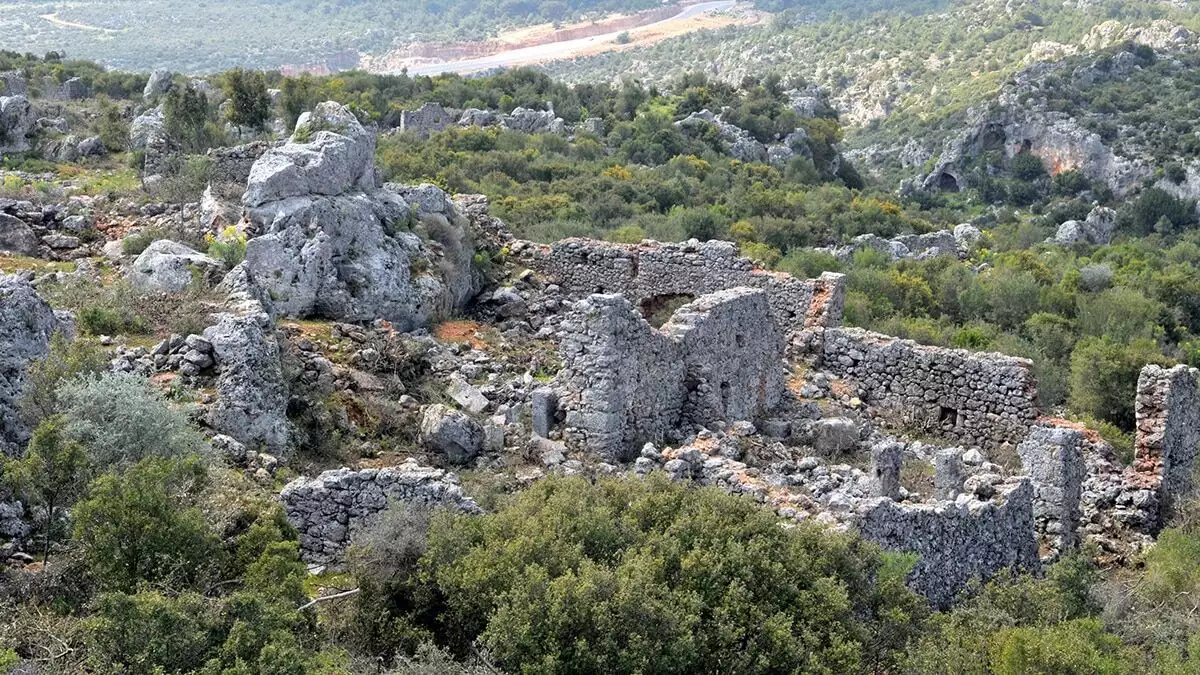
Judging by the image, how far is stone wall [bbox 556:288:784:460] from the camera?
1420cm

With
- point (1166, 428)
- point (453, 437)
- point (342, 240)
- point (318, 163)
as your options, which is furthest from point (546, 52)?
point (453, 437)

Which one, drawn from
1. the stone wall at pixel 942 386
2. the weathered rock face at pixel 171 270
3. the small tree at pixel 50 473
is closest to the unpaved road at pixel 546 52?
the stone wall at pixel 942 386

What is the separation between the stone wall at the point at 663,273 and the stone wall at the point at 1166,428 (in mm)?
4720

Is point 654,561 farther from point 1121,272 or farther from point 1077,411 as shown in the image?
point 1121,272

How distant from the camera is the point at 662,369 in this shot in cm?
1502

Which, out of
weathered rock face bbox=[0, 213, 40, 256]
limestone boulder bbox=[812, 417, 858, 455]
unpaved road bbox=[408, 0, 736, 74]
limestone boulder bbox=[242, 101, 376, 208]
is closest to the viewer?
limestone boulder bbox=[812, 417, 858, 455]

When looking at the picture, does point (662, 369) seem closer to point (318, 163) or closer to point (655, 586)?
point (655, 586)

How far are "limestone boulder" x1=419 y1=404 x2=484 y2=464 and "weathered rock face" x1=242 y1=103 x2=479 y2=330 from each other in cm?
320

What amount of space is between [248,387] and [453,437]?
2.08 metres

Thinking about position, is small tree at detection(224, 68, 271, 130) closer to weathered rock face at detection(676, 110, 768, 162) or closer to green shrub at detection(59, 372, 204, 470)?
green shrub at detection(59, 372, 204, 470)

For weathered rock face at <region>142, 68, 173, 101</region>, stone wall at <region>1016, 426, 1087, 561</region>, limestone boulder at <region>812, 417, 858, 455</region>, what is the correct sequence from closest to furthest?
stone wall at <region>1016, 426, 1087, 561</region> → limestone boulder at <region>812, 417, 858, 455</region> → weathered rock face at <region>142, 68, 173, 101</region>

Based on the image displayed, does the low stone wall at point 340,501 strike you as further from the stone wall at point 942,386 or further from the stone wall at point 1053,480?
the stone wall at point 942,386

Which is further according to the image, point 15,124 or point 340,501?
point 15,124

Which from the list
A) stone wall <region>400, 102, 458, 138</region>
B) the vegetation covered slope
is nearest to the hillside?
stone wall <region>400, 102, 458, 138</region>
